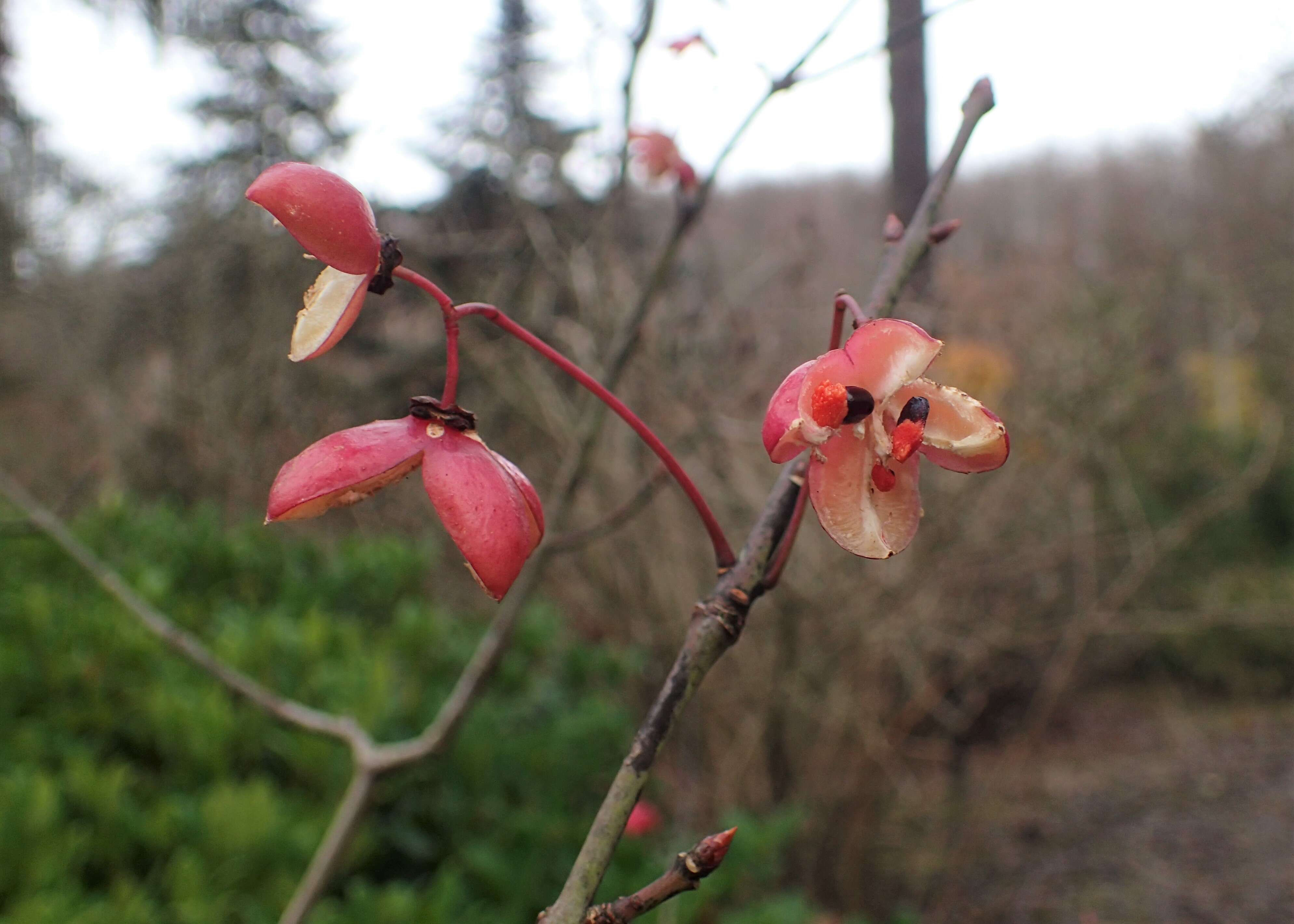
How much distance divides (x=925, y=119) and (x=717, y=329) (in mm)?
3069

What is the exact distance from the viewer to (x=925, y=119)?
4.35 feet

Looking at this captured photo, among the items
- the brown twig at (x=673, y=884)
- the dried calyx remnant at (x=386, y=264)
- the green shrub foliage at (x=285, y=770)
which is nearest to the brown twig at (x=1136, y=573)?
the green shrub foliage at (x=285, y=770)

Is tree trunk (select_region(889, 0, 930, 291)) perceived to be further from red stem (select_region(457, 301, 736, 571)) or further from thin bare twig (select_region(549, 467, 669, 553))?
red stem (select_region(457, 301, 736, 571))

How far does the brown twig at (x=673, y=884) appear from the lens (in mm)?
572

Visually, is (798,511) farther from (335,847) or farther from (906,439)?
(335,847)

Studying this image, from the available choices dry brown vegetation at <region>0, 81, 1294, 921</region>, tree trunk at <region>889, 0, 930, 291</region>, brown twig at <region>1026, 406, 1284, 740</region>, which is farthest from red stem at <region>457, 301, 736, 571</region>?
brown twig at <region>1026, 406, 1284, 740</region>

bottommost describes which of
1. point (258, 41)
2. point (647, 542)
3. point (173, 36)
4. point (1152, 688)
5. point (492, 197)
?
point (1152, 688)

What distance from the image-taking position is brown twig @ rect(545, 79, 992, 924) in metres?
0.56

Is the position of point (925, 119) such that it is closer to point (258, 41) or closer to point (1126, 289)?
point (1126, 289)

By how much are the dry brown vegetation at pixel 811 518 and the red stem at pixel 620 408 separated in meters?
1.62

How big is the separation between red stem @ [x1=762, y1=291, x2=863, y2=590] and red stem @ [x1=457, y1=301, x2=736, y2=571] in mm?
31

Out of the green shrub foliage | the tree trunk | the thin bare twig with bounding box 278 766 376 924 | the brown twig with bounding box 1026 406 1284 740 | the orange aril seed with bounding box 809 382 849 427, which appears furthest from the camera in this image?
the brown twig with bounding box 1026 406 1284 740

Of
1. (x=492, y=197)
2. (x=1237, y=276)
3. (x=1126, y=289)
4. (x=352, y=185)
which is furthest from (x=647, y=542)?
(x=1237, y=276)

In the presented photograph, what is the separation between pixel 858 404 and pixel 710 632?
19 centimetres
